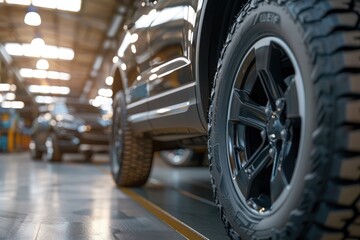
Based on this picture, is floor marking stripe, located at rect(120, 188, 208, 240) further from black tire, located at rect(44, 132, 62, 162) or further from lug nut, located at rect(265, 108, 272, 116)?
black tire, located at rect(44, 132, 62, 162)

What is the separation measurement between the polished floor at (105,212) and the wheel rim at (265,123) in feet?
2.27

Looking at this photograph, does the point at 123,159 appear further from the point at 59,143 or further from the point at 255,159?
the point at 59,143

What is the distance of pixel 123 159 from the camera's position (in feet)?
14.6

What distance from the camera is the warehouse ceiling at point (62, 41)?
51.6ft

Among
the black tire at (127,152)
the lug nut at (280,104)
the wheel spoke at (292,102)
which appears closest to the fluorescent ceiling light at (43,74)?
the black tire at (127,152)

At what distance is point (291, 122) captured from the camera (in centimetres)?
161

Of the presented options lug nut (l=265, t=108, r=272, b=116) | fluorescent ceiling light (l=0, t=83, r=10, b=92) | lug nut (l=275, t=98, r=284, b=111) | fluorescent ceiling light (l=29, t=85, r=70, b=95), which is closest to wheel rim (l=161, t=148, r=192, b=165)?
lug nut (l=265, t=108, r=272, b=116)

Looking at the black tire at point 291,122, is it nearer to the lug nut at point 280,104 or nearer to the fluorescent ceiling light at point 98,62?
the lug nut at point 280,104

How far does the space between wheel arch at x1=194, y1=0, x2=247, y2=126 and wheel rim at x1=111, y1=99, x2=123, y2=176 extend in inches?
83.0

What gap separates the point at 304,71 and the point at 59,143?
9.52 meters

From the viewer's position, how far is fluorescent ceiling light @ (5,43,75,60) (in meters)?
21.3

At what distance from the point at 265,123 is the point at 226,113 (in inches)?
11.8

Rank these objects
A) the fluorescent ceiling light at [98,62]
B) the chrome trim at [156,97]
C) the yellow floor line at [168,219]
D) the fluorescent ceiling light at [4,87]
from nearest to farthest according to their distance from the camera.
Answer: the yellow floor line at [168,219]
the chrome trim at [156,97]
the fluorescent ceiling light at [98,62]
the fluorescent ceiling light at [4,87]

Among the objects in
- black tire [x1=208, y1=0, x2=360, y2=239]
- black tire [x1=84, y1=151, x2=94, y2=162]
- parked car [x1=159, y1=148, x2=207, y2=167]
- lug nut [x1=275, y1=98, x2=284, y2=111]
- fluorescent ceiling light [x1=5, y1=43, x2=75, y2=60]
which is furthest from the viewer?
fluorescent ceiling light [x1=5, y1=43, x2=75, y2=60]
